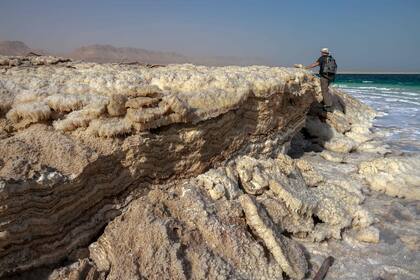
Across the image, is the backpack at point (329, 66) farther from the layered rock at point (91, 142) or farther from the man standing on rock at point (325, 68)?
the layered rock at point (91, 142)

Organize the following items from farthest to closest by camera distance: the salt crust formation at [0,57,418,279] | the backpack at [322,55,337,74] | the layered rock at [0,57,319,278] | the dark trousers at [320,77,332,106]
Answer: the dark trousers at [320,77,332,106] → the backpack at [322,55,337,74] → the salt crust formation at [0,57,418,279] → the layered rock at [0,57,319,278]

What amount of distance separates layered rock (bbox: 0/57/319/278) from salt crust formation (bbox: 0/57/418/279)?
0.04ft

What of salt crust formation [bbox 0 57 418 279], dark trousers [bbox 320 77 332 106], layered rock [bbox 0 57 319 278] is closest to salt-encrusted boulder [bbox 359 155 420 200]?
salt crust formation [bbox 0 57 418 279]

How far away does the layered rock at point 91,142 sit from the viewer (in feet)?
10.6

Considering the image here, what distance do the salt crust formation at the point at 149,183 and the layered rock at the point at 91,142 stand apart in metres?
0.01

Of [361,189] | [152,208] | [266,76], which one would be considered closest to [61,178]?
[152,208]

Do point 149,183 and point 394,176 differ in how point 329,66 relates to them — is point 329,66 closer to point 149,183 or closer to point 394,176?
point 394,176

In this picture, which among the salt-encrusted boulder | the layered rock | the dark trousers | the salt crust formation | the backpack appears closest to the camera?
the layered rock

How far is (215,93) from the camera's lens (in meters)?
4.73

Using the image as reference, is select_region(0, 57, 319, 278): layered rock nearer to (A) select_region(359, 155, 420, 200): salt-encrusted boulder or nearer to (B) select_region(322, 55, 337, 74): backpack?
(A) select_region(359, 155, 420, 200): salt-encrusted boulder

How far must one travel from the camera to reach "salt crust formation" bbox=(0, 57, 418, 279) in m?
3.37

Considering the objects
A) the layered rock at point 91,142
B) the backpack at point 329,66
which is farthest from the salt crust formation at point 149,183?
the backpack at point 329,66

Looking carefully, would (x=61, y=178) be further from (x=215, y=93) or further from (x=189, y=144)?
(x=215, y=93)

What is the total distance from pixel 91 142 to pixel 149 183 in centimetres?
81
